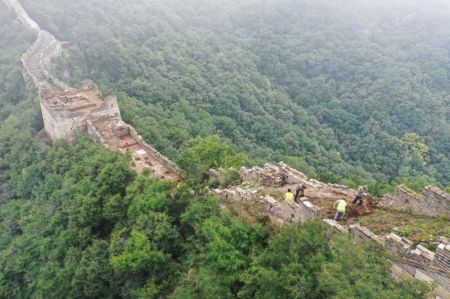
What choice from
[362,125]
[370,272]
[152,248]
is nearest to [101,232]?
[152,248]

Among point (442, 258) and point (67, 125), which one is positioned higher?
point (442, 258)

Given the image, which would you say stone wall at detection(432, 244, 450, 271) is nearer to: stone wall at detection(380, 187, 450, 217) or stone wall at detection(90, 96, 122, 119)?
stone wall at detection(380, 187, 450, 217)

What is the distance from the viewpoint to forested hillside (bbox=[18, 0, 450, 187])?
5728 cm

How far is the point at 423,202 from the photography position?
16.0m

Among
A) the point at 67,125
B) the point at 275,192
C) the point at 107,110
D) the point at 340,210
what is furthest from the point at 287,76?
the point at 340,210

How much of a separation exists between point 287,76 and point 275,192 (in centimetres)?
6784

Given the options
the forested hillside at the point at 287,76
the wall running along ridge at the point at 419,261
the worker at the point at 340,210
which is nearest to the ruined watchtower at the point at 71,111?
the forested hillside at the point at 287,76

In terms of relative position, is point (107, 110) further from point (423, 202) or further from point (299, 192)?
point (423, 202)

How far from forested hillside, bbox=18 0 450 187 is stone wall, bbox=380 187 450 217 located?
19.9m

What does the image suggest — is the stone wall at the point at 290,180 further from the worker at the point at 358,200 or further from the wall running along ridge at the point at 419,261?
the wall running along ridge at the point at 419,261

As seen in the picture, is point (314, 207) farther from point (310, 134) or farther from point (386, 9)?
point (386, 9)

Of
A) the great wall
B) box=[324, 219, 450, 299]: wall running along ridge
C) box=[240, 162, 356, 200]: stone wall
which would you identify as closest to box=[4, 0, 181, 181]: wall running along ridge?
the great wall

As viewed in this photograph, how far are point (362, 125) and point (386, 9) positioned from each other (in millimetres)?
54935

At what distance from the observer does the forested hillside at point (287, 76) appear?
57.3 m
